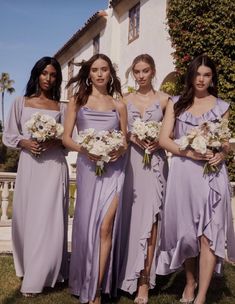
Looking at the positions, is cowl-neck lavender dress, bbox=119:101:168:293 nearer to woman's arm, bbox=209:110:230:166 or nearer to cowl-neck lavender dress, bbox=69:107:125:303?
cowl-neck lavender dress, bbox=69:107:125:303

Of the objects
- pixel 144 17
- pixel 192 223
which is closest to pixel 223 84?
pixel 144 17

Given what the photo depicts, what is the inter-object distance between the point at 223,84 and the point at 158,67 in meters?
5.52

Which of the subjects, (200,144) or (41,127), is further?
(41,127)

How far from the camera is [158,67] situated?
693 inches

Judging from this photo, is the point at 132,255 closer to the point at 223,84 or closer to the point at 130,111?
the point at 130,111

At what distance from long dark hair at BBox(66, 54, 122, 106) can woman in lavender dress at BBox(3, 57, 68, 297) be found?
0.46 metres

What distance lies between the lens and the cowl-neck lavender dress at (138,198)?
4.83 meters

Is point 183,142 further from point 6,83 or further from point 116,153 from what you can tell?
point 6,83

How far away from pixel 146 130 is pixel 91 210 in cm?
98

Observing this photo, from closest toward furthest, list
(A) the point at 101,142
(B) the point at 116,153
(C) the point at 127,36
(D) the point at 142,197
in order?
(A) the point at 101,142 → (B) the point at 116,153 → (D) the point at 142,197 → (C) the point at 127,36

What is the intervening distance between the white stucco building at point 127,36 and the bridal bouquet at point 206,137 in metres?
11.3

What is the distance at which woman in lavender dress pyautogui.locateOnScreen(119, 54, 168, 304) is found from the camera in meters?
4.79

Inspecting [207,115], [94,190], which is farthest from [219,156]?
[94,190]

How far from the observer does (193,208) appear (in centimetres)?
446
